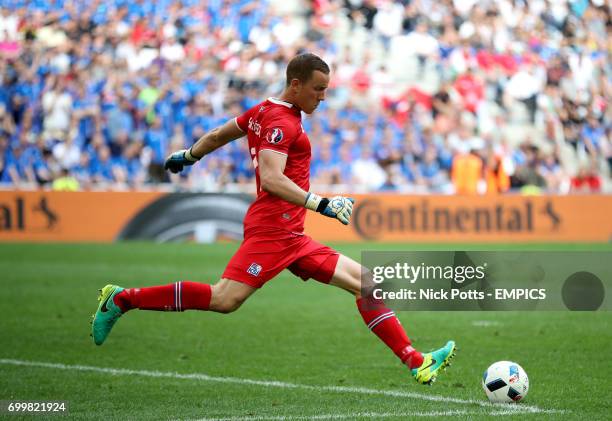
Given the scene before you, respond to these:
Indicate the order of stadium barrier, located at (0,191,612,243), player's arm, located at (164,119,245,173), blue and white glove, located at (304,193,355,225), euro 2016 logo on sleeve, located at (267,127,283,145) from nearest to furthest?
1. blue and white glove, located at (304,193,355,225)
2. euro 2016 logo on sleeve, located at (267,127,283,145)
3. player's arm, located at (164,119,245,173)
4. stadium barrier, located at (0,191,612,243)

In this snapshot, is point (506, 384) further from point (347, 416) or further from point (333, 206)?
point (333, 206)

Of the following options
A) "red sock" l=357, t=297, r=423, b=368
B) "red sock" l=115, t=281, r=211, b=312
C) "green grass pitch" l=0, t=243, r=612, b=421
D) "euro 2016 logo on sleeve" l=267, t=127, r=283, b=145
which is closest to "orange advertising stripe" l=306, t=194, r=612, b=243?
"green grass pitch" l=0, t=243, r=612, b=421

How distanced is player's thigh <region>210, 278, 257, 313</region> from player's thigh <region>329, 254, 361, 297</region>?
60cm

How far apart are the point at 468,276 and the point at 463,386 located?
59.7 inches

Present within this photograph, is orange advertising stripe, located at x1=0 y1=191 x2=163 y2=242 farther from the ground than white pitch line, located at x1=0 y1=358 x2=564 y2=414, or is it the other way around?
white pitch line, located at x1=0 y1=358 x2=564 y2=414

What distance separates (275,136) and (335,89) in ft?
62.0

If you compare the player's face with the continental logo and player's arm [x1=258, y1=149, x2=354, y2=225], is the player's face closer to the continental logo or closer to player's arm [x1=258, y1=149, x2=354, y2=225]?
player's arm [x1=258, y1=149, x2=354, y2=225]

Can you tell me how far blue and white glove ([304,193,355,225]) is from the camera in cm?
681

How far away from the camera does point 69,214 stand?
22.2 metres

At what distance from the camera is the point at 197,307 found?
7336 millimetres

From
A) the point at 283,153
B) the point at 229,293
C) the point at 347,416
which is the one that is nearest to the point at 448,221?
the point at 229,293

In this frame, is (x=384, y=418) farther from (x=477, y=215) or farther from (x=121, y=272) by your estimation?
(x=477, y=215)

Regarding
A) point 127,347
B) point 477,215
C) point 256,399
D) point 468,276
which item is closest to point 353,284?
point 256,399

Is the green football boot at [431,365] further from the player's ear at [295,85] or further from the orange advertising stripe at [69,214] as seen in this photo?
the orange advertising stripe at [69,214]
